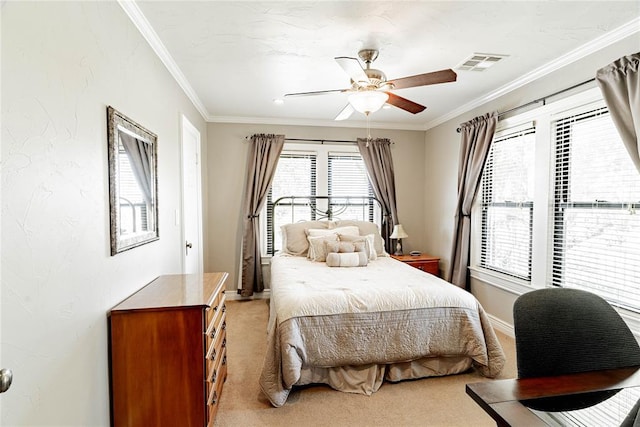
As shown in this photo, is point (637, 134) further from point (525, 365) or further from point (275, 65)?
point (275, 65)

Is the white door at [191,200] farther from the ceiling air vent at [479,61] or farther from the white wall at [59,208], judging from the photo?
the ceiling air vent at [479,61]

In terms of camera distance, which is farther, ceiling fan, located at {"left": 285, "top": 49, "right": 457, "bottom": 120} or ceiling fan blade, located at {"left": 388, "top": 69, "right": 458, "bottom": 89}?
ceiling fan, located at {"left": 285, "top": 49, "right": 457, "bottom": 120}

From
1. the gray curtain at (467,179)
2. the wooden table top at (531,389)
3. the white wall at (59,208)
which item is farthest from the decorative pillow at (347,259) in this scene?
the wooden table top at (531,389)

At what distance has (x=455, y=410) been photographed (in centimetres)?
213

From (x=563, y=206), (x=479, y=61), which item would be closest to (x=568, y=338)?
(x=563, y=206)

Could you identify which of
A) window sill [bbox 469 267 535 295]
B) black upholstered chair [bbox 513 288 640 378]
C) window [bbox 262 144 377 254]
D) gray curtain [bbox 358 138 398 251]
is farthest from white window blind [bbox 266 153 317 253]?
black upholstered chair [bbox 513 288 640 378]

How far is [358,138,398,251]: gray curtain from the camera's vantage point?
15.8ft

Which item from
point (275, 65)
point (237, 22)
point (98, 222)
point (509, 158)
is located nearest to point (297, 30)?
point (237, 22)

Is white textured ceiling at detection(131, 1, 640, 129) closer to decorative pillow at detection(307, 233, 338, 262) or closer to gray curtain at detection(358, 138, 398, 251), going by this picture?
gray curtain at detection(358, 138, 398, 251)

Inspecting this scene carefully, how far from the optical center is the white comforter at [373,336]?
221cm

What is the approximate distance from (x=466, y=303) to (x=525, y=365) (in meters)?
1.26

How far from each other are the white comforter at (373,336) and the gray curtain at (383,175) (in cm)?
227

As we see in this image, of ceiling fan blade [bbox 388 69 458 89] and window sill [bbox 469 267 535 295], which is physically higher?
ceiling fan blade [bbox 388 69 458 89]

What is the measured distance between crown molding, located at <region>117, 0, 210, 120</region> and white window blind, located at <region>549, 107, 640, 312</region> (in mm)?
3336
